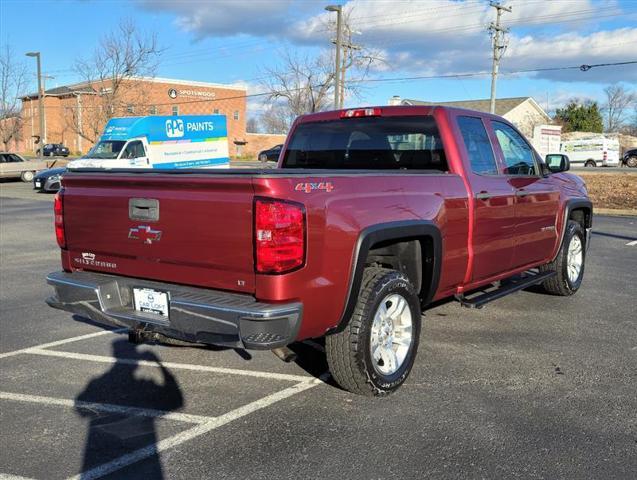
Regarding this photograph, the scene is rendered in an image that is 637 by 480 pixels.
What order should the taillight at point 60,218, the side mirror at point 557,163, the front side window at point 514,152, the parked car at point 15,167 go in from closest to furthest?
the taillight at point 60,218 → the front side window at point 514,152 → the side mirror at point 557,163 → the parked car at point 15,167

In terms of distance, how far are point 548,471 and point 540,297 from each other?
429cm

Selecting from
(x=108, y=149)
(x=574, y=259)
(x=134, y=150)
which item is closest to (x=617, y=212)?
(x=574, y=259)

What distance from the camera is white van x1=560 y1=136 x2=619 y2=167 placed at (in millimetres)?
49938

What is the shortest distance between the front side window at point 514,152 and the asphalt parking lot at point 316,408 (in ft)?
4.94

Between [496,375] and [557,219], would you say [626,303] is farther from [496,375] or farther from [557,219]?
[496,375]

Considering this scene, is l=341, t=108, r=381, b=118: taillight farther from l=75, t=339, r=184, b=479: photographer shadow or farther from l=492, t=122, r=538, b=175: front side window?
l=75, t=339, r=184, b=479: photographer shadow

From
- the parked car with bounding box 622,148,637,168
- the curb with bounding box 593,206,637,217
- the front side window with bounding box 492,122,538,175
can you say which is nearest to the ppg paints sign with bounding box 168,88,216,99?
the parked car with bounding box 622,148,637,168

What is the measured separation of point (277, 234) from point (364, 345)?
106 cm

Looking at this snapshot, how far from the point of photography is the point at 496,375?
15.3ft

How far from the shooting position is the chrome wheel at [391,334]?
420cm

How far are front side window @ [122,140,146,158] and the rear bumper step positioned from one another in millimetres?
20245

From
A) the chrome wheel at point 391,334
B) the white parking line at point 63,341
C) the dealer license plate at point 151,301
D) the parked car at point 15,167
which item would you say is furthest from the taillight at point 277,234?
the parked car at point 15,167

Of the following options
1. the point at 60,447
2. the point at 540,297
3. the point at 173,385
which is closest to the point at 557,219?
the point at 540,297

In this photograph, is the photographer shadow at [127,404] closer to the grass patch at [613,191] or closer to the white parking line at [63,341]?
the white parking line at [63,341]
